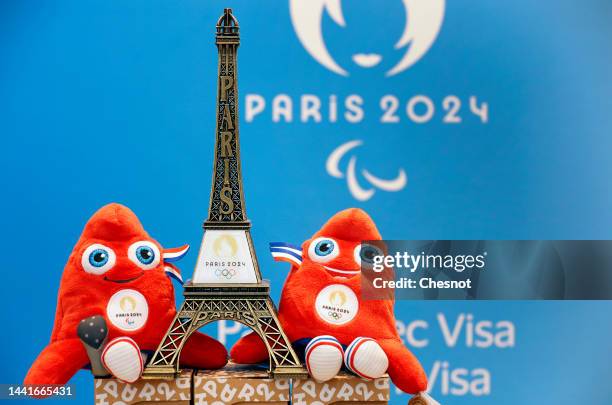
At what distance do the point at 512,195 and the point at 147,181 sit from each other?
4.82 ft

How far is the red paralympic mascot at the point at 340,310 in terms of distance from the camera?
2.35 metres

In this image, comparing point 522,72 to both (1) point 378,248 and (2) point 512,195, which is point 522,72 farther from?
(1) point 378,248

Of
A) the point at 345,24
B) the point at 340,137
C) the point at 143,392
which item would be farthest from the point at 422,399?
the point at 345,24

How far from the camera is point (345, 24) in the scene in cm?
328

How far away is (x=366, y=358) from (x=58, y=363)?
0.86m

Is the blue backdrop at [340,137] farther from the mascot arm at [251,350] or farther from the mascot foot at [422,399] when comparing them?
the mascot foot at [422,399]

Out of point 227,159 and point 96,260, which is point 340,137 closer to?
point 227,159

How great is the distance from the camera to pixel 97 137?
10.6 ft

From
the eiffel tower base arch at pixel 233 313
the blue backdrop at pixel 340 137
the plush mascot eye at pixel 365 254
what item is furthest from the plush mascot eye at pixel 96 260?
the blue backdrop at pixel 340 137

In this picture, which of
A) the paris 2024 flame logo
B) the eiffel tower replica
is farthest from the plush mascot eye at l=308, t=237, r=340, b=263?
the paris 2024 flame logo

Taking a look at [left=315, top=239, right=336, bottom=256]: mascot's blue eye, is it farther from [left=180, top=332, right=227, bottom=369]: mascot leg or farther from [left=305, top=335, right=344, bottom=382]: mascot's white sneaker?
[left=180, top=332, right=227, bottom=369]: mascot leg

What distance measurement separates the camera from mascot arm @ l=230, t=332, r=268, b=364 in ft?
8.07

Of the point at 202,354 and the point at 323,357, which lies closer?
the point at 323,357

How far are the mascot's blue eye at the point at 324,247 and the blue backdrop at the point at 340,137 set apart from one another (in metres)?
0.85
